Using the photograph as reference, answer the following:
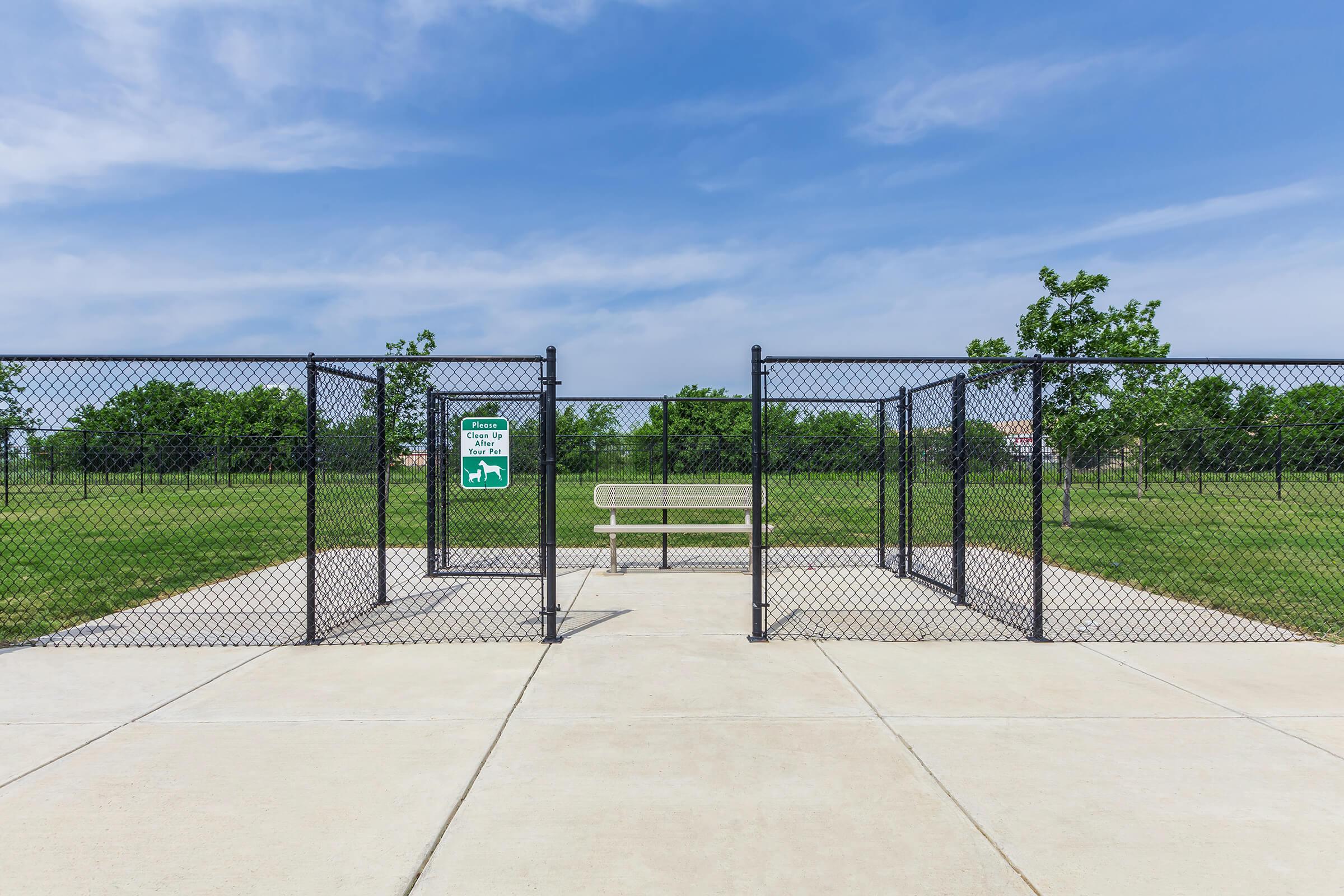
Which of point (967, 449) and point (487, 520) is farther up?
point (967, 449)

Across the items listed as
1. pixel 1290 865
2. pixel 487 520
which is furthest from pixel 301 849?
pixel 487 520

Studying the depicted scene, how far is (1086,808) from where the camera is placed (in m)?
3.01

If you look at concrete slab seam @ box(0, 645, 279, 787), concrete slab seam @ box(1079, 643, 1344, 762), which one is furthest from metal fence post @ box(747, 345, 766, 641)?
concrete slab seam @ box(0, 645, 279, 787)

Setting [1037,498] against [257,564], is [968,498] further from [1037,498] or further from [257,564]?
[257,564]

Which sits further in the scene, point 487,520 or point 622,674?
point 487,520

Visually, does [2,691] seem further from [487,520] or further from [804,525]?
[804,525]

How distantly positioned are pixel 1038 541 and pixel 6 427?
12.2m

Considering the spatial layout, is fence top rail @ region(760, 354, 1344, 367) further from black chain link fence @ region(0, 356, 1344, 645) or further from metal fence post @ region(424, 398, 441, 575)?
metal fence post @ region(424, 398, 441, 575)

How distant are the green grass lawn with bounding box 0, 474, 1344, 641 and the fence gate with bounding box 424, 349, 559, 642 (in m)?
0.18

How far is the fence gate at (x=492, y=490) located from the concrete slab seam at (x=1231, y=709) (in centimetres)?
406

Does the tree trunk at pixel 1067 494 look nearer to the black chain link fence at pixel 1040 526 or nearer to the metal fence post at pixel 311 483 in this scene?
the black chain link fence at pixel 1040 526

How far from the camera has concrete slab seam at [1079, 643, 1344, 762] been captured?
3656 mm

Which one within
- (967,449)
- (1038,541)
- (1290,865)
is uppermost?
(967,449)

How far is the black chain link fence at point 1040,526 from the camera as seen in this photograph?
6.12 meters
